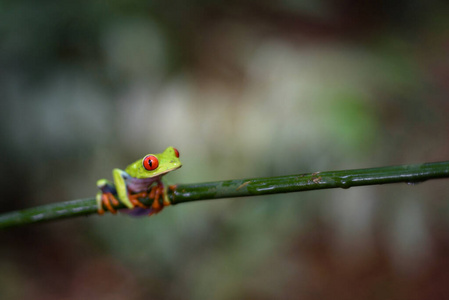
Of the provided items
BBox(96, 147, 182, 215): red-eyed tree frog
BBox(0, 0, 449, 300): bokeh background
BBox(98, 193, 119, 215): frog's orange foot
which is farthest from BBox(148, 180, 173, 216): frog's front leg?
BBox(0, 0, 449, 300): bokeh background

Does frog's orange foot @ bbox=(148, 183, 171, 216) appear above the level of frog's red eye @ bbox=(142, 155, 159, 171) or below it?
below

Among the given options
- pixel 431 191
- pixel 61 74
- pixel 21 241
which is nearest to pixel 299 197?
pixel 431 191

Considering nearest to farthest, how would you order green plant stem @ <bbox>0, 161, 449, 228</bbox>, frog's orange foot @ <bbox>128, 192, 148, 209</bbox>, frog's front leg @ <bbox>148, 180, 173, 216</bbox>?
green plant stem @ <bbox>0, 161, 449, 228</bbox> → frog's front leg @ <bbox>148, 180, 173, 216</bbox> → frog's orange foot @ <bbox>128, 192, 148, 209</bbox>

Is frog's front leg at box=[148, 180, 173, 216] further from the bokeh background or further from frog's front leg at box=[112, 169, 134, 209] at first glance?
the bokeh background

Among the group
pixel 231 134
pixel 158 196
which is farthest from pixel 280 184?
pixel 231 134

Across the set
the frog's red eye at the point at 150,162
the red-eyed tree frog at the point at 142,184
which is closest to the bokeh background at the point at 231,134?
the red-eyed tree frog at the point at 142,184

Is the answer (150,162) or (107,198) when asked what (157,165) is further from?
(107,198)
